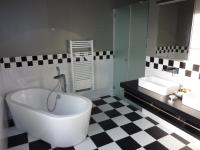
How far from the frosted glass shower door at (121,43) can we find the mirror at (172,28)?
53 centimetres

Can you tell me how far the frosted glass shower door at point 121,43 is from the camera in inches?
103

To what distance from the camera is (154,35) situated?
2.18 m

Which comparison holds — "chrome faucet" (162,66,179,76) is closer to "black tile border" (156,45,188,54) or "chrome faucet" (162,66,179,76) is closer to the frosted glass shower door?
"black tile border" (156,45,188,54)

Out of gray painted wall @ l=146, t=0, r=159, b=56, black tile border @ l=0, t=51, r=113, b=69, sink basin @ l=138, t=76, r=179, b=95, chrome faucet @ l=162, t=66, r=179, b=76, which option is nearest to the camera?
sink basin @ l=138, t=76, r=179, b=95

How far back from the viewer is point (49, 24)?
2393 millimetres

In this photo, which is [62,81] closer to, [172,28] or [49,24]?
A: [49,24]

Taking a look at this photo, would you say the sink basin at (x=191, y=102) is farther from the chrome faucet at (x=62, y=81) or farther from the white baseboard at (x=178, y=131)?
the chrome faucet at (x=62, y=81)

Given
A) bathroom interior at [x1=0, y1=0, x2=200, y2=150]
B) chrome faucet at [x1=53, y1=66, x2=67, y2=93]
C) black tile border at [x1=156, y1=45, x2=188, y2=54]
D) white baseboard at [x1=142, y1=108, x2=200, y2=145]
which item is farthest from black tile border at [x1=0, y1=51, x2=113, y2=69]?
white baseboard at [x1=142, y1=108, x2=200, y2=145]

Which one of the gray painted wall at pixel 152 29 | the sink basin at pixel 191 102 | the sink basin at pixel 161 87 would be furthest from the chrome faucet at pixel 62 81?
the sink basin at pixel 191 102

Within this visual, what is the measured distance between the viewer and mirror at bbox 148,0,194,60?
5.84 ft

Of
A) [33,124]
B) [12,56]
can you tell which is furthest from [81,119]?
[12,56]

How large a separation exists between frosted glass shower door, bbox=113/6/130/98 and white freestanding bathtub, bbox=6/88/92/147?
1147mm

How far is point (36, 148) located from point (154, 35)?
2.09 m

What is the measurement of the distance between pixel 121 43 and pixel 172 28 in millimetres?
990
